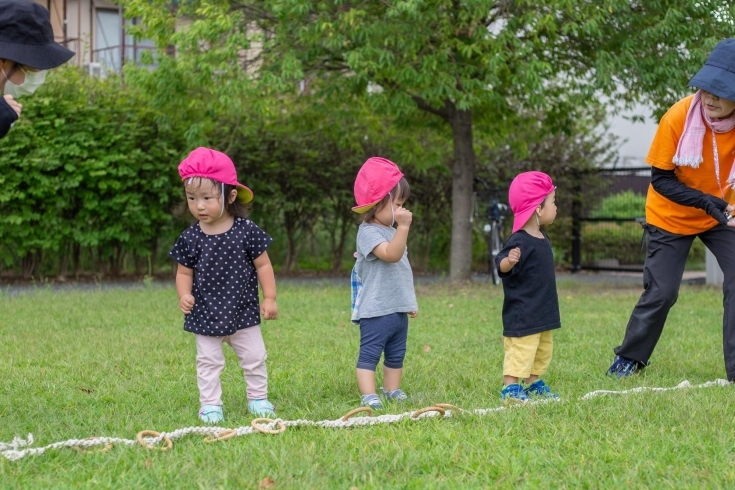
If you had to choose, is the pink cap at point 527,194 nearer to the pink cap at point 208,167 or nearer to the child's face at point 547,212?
the child's face at point 547,212

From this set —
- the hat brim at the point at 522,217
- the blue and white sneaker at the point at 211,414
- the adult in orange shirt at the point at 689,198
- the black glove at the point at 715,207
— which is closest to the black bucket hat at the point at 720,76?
the adult in orange shirt at the point at 689,198

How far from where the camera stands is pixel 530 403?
14.9ft

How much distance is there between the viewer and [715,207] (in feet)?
16.9

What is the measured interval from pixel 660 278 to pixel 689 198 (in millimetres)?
546

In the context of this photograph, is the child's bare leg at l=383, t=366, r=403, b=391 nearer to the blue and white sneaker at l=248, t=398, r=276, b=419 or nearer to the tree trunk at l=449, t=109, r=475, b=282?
the blue and white sneaker at l=248, t=398, r=276, b=419

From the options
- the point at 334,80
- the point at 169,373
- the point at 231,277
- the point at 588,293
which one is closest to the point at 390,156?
the point at 334,80

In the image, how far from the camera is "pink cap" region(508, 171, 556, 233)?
16.1 feet

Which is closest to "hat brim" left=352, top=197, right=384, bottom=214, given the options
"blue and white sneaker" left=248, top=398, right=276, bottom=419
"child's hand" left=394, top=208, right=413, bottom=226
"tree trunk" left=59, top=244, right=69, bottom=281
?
"child's hand" left=394, top=208, right=413, bottom=226

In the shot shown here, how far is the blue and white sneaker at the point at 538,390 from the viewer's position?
16.3 ft

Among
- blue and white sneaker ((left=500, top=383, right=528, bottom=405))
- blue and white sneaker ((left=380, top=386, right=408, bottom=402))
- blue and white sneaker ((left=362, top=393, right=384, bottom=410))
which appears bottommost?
blue and white sneaker ((left=380, top=386, right=408, bottom=402))

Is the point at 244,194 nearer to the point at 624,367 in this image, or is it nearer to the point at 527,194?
the point at 527,194

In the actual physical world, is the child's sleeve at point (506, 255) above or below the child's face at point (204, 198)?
below

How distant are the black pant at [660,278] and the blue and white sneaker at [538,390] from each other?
2.66ft

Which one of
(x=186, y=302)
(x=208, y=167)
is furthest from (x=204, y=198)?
(x=186, y=302)
